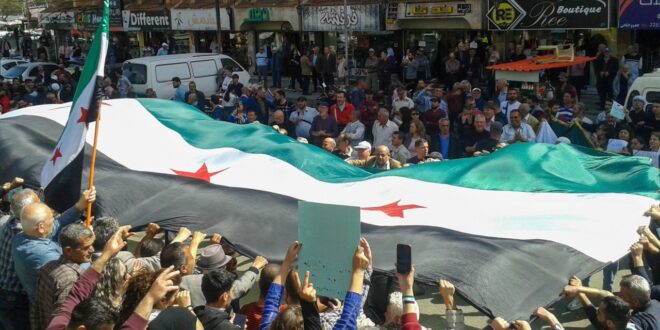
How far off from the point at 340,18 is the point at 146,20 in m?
11.0

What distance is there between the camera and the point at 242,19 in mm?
28094

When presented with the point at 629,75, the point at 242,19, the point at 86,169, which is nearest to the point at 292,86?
the point at 242,19

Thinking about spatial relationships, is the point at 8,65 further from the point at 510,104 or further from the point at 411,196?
the point at 411,196

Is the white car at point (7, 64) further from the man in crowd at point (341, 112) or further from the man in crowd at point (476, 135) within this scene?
the man in crowd at point (476, 135)

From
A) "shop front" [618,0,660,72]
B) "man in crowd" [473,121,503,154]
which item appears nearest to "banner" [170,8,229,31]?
"shop front" [618,0,660,72]

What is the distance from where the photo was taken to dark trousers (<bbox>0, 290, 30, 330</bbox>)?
5867 mm

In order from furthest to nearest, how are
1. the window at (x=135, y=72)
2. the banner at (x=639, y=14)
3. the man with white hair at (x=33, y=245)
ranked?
1. the window at (x=135, y=72)
2. the banner at (x=639, y=14)
3. the man with white hair at (x=33, y=245)

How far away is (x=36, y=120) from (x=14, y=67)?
17603mm

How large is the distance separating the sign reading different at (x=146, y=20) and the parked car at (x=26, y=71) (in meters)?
6.16

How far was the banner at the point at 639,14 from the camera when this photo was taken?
1706 cm

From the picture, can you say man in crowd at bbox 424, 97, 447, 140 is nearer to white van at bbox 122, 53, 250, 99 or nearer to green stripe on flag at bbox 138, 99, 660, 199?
green stripe on flag at bbox 138, 99, 660, 199

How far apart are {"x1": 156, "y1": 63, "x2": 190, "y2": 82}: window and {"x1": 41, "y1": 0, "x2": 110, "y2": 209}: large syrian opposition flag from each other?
1336cm

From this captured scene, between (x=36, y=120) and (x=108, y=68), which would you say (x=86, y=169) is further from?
(x=108, y=68)

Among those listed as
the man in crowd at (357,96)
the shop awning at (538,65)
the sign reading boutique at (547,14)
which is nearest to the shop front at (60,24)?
the sign reading boutique at (547,14)
